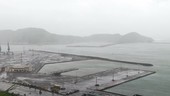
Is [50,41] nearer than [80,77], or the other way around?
[80,77]

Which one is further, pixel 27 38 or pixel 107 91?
pixel 27 38

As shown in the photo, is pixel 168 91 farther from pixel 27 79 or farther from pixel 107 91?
pixel 27 79

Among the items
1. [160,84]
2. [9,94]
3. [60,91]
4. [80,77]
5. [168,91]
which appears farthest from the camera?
[80,77]

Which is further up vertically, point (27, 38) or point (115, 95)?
point (27, 38)

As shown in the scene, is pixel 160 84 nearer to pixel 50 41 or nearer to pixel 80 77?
pixel 80 77

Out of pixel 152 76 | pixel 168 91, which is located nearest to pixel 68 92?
pixel 168 91

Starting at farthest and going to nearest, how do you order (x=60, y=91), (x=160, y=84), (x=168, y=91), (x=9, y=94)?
1. (x=160, y=84)
2. (x=168, y=91)
3. (x=60, y=91)
4. (x=9, y=94)

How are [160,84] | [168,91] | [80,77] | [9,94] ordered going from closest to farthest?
Answer: [9,94] < [168,91] < [160,84] < [80,77]

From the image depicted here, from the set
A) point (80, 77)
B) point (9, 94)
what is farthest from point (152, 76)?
point (9, 94)

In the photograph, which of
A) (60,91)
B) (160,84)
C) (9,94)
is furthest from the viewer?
(160,84)
